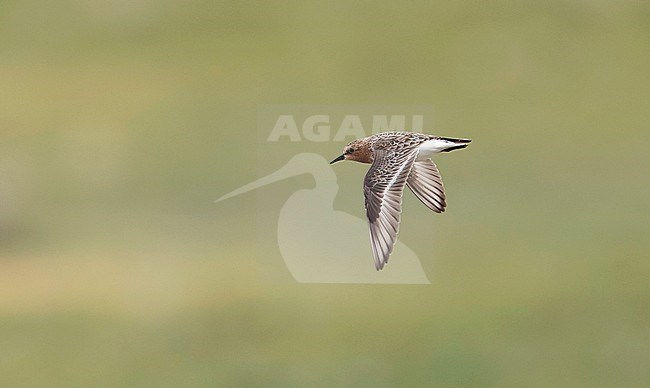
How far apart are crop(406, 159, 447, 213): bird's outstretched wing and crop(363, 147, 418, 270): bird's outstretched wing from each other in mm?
195

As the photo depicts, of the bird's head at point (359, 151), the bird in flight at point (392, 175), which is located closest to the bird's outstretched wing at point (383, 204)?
the bird in flight at point (392, 175)

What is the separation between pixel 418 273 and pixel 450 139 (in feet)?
1.62

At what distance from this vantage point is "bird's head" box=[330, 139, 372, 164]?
2561mm

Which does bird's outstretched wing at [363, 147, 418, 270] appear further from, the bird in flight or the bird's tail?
the bird's tail

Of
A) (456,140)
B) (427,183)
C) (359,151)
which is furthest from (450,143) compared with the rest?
(359,151)

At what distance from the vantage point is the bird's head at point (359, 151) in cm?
256

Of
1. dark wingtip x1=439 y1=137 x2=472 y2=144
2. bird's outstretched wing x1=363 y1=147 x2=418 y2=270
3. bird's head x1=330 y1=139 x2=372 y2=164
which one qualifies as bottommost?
bird's outstretched wing x1=363 y1=147 x2=418 y2=270

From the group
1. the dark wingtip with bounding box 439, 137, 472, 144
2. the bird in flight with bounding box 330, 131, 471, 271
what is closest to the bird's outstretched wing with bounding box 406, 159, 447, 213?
the bird in flight with bounding box 330, 131, 471, 271

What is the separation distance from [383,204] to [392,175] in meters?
0.10

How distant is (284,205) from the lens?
108 inches

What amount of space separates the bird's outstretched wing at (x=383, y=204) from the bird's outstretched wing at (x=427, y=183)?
0.19 meters

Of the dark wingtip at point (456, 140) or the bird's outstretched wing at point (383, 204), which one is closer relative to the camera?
the bird's outstretched wing at point (383, 204)

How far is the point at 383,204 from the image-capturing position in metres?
2.34

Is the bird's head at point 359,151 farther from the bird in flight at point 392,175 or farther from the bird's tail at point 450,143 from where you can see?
the bird's tail at point 450,143
